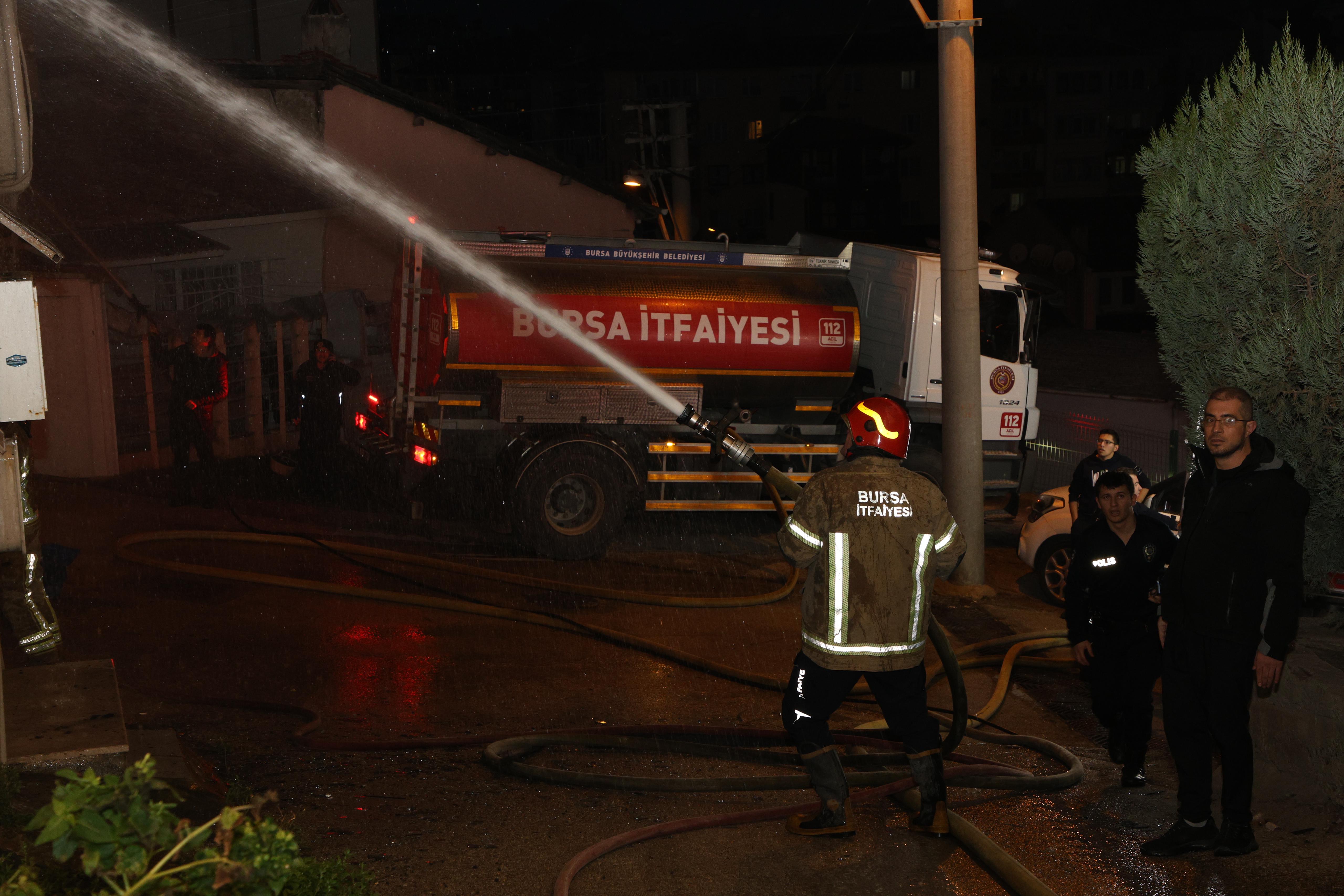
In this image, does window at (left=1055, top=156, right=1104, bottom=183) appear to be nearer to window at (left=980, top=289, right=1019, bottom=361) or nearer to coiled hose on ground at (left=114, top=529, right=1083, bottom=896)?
window at (left=980, top=289, right=1019, bottom=361)

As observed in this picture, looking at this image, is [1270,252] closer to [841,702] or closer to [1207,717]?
[1207,717]

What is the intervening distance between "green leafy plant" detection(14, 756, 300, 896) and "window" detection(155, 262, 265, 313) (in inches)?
581

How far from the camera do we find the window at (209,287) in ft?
51.9

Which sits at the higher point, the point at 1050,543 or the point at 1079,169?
the point at 1079,169

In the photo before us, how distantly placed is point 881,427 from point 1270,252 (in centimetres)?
218

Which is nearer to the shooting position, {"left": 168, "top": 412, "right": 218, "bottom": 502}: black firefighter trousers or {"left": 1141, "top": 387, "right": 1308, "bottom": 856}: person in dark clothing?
{"left": 1141, "top": 387, "right": 1308, "bottom": 856}: person in dark clothing

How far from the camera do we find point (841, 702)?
15.5ft

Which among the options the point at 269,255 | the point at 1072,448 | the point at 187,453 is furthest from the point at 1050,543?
the point at 269,255

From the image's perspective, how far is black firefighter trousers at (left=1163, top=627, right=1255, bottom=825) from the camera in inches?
179

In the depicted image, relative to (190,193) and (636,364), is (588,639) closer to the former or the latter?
(636,364)

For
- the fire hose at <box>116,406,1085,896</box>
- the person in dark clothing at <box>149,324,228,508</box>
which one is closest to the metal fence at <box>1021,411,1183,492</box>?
the fire hose at <box>116,406,1085,896</box>

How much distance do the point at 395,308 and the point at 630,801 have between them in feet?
24.8

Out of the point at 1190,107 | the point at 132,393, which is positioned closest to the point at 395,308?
the point at 132,393

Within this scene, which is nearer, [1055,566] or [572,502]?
[1055,566]
